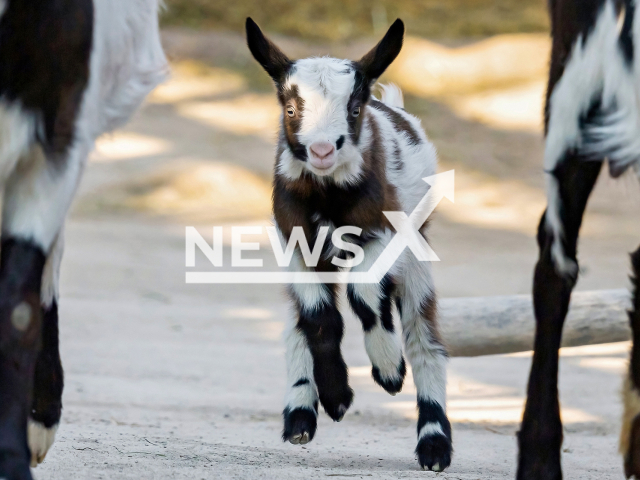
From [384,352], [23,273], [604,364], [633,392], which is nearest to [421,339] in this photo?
[384,352]

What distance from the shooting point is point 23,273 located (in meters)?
2.44

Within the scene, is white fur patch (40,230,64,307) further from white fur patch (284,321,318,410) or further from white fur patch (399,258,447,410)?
white fur patch (399,258,447,410)

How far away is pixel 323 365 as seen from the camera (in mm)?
3656

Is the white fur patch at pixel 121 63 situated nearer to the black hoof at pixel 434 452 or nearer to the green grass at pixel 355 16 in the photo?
the black hoof at pixel 434 452

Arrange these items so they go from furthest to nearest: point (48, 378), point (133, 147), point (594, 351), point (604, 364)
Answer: point (133, 147), point (594, 351), point (604, 364), point (48, 378)

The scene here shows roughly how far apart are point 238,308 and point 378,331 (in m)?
4.19

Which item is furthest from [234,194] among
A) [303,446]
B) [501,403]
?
[303,446]

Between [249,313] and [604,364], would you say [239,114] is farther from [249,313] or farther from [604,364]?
[604,364]

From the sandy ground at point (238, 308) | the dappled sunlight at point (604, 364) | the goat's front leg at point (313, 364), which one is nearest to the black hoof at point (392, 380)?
the goat's front leg at point (313, 364)

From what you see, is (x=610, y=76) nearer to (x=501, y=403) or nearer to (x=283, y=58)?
(x=283, y=58)

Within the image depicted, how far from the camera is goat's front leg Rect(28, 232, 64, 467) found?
127 inches

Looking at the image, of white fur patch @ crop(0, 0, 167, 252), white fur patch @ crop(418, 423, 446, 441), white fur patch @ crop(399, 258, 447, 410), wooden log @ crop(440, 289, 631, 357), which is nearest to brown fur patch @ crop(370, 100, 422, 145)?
white fur patch @ crop(399, 258, 447, 410)

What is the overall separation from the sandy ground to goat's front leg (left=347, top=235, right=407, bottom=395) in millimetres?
348

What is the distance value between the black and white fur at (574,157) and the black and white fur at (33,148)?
136cm
